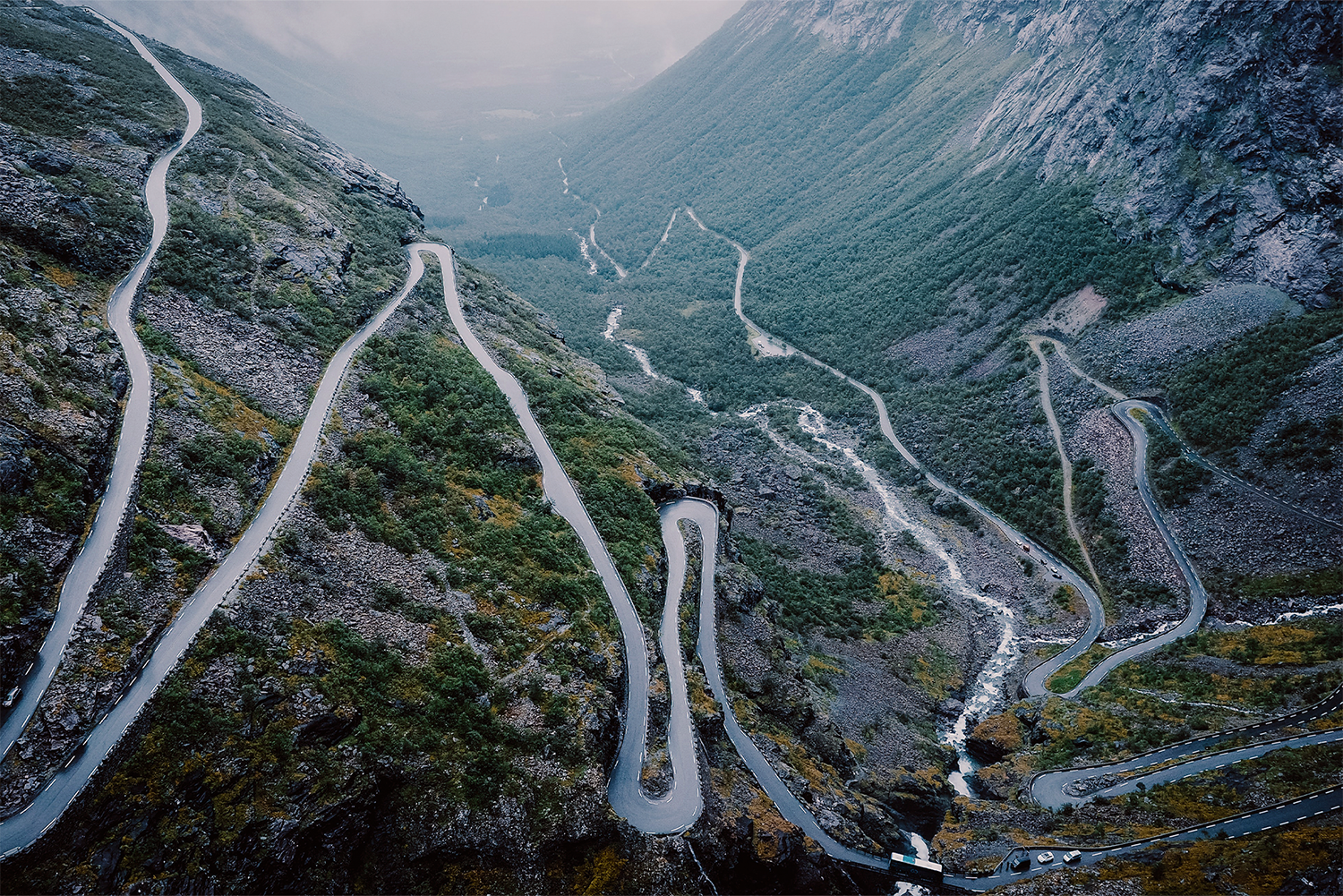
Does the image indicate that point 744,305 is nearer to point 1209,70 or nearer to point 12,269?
point 1209,70

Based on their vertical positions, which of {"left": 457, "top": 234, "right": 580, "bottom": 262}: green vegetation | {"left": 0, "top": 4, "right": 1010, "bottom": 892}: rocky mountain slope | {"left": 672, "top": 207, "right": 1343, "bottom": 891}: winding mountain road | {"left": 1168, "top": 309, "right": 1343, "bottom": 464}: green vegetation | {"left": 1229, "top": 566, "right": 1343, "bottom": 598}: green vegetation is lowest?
{"left": 457, "top": 234, "right": 580, "bottom": 262}: green vegetation

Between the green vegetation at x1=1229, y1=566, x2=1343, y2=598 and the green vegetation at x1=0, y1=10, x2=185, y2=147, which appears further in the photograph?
the green vegetation at x1=0, y1=10, x2=185, y2=147

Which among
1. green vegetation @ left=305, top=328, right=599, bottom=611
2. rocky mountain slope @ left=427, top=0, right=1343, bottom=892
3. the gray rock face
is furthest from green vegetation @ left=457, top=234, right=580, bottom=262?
green vegetation @ left=305, top=328, right=599, bottom=611

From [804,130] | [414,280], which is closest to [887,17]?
[804,130]

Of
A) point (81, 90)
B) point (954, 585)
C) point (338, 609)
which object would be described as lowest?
point (81, 90)

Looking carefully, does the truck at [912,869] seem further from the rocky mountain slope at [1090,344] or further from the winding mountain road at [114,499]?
the winding mountain road at [114,499]

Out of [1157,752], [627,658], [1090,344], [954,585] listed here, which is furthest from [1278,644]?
[1090,344]

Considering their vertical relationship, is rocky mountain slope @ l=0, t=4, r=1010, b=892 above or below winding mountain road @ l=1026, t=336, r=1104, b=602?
below

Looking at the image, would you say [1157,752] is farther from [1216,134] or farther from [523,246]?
[523,246]

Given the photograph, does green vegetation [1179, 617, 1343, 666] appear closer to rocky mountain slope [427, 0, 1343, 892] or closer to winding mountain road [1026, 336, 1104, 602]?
rocky mountain slope [427, 0, 1343, 892]
